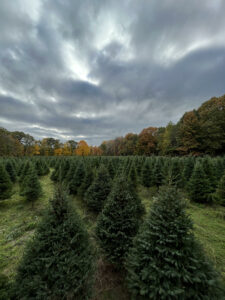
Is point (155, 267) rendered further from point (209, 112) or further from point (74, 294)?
point (209, 112)

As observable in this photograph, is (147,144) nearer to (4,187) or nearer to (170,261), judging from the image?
(4,187)

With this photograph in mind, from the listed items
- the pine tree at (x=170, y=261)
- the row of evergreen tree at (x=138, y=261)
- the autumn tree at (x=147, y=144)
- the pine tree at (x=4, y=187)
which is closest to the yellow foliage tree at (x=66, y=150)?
the autumn tree at (x=147, y=144)

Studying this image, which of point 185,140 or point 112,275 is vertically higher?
point 185,140

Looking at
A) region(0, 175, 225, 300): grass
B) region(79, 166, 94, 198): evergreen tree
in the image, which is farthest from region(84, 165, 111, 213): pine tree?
region(79, 166, 94, 198): evergreen tree

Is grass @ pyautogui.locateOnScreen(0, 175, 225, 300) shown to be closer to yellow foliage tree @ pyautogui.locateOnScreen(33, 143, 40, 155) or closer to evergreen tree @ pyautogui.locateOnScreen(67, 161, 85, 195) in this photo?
evergreen tree @ pyautogui.locateOnScreen(67, 161, 85, 195)

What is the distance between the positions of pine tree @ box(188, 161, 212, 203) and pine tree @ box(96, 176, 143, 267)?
7.96 meters

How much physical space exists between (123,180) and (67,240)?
2298 mm

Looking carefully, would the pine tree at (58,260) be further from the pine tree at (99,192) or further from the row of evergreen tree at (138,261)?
the pine tree at (99,192)

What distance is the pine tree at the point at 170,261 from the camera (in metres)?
1.93

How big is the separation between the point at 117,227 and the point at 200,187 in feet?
28.7

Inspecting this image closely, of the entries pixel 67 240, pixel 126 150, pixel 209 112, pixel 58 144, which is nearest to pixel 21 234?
pixel 67 240

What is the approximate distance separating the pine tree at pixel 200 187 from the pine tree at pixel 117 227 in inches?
313

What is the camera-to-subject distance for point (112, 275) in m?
3.52

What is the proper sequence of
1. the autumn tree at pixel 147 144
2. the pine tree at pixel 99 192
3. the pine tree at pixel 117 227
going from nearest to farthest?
the pine tree at pixel 117 227, the pine tree at pixel 99 192, the autumn tree at pixel 147 144
